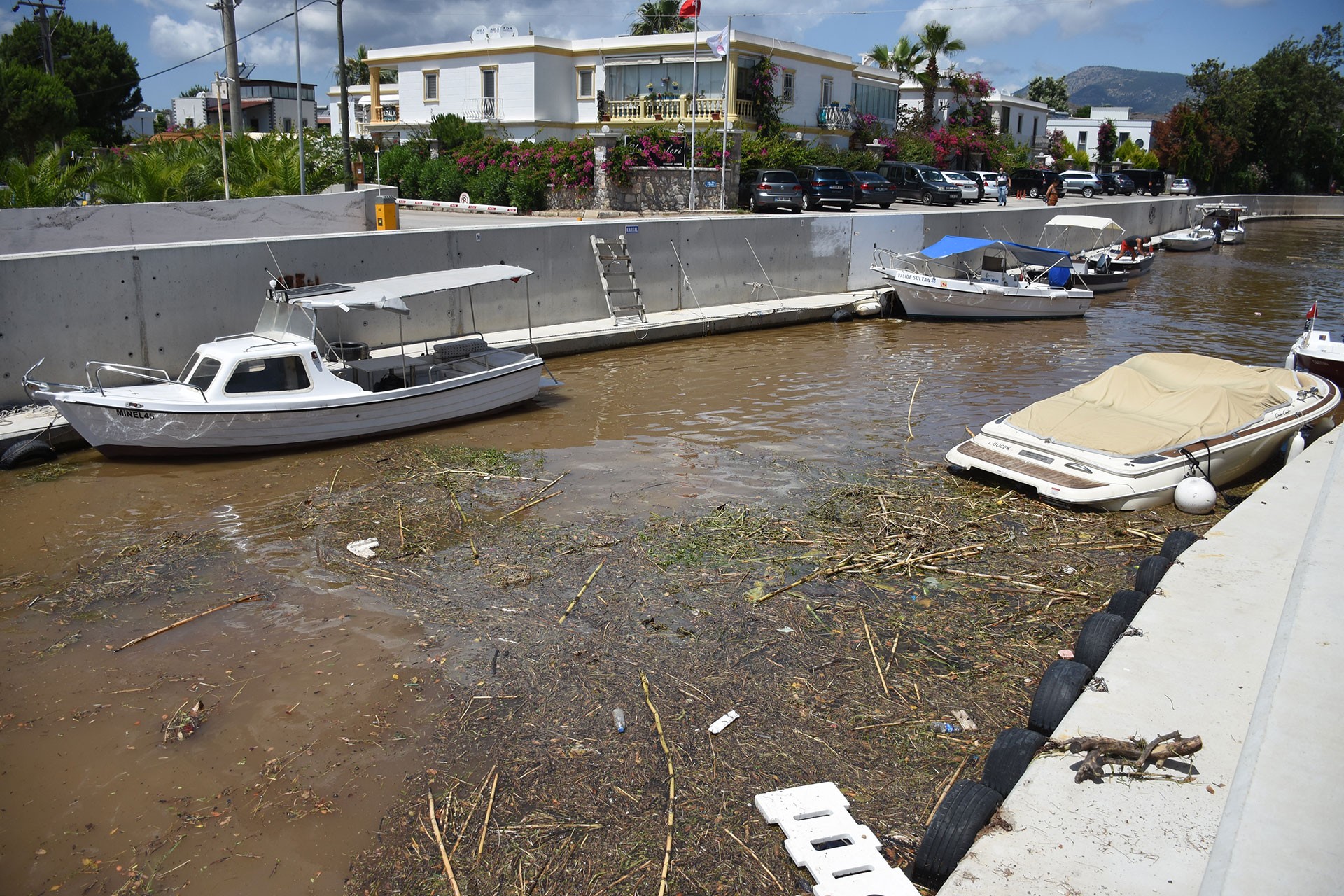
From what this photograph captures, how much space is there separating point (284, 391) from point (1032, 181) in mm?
52412

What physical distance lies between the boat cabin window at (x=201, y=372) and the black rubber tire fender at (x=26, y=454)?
1.81 m

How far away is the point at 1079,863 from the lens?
Answer: 4.73 metres

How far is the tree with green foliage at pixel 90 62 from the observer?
58.1 meters

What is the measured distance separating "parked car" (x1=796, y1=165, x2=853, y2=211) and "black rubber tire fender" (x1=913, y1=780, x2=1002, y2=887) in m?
34.6

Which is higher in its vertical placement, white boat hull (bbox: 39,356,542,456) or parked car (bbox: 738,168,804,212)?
parked car (bbox: 738,168,804,212)

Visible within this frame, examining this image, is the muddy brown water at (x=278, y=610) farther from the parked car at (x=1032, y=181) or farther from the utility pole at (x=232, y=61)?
the parked car at (x=1032, y=181)

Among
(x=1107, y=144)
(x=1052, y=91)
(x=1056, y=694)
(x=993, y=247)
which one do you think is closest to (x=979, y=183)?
(x=993, y=247)

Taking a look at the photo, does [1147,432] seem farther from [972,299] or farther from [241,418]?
[972,299]

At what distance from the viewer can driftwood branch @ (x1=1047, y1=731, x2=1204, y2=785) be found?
5445mm

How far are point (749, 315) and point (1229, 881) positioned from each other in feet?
61.8

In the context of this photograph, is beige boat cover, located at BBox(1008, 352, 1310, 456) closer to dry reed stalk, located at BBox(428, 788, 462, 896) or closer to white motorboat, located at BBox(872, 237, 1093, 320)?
dry reed stalk, located at BBox(428, 788, 462, 896)

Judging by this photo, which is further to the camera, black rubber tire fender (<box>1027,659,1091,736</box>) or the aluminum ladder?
the aluminum ladder

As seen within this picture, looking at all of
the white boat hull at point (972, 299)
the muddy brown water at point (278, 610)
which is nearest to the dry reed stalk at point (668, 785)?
the muddy brown water at point (278, 610)

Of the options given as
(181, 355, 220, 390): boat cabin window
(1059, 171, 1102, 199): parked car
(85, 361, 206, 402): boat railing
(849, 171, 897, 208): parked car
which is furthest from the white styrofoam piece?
(1059, 171, 1102, 199): parked car
